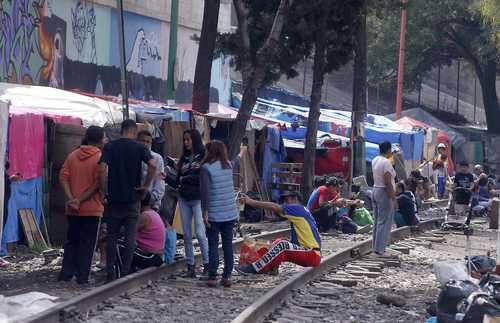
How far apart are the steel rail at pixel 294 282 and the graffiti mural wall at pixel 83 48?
930 cm

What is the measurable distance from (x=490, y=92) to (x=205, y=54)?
30797 mm

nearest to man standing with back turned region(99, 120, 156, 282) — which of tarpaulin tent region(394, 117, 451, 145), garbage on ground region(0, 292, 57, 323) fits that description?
garbage on ground region(0, 292, 57, 323)

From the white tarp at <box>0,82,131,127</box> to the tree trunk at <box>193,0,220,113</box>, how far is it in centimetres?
738

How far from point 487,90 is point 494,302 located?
46768 millimetres

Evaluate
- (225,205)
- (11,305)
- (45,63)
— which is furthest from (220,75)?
(11,305)

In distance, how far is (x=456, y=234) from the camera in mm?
25844

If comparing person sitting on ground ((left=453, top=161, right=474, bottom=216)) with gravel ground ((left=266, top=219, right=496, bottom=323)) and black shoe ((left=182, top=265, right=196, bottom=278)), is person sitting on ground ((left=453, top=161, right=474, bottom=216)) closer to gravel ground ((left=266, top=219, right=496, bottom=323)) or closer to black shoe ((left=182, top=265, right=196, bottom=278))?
gravel ground ((left=266, top=219, right=496, bottom=323))

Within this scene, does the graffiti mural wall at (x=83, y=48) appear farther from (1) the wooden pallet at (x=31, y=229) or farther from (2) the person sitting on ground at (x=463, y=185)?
(1) the wooden pallet at (x=31, y=229)

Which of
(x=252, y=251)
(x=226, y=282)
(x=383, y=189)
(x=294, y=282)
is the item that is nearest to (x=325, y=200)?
(x=383, y=189)

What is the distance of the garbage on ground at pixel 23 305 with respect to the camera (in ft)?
33.0

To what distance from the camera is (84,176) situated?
42.5ft

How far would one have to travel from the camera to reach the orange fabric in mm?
12883

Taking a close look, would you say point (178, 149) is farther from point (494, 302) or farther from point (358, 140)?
point (494, 302)

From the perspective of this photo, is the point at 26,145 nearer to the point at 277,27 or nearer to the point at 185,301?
the point at 185,301
